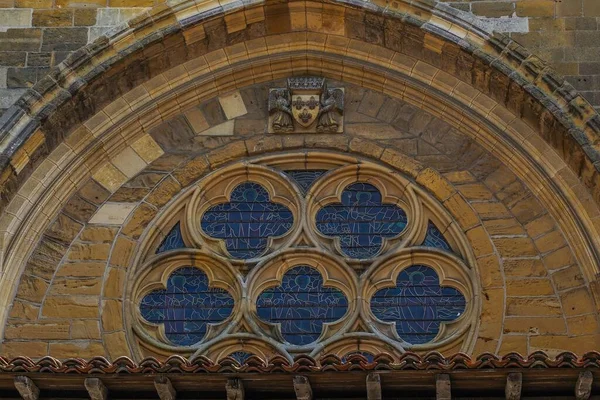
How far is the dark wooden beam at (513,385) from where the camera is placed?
13.8 metres

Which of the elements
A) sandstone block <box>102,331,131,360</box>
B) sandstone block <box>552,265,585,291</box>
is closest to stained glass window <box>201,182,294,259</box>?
sandstone block <box>102,331,131,360</box>

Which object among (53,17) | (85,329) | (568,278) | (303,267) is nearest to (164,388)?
(85,329)

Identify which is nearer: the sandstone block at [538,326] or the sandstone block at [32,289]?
the sandstone block at [538,326]

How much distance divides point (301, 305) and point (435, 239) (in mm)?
1423

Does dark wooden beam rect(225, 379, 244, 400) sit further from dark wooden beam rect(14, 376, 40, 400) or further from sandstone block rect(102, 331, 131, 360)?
sandstone block rect(102, 331, 131, 360)

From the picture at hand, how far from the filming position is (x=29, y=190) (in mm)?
17125

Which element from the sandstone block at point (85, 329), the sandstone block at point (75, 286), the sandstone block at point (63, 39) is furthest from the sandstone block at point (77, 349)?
the sandstone block at point (63, 39)

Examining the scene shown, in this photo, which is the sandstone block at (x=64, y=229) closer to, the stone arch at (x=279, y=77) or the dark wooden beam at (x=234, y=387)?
the stone arch at (x=279, y=77)

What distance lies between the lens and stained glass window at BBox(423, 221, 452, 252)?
17109mm

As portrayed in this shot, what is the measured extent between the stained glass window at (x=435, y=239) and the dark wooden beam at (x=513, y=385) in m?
3.30

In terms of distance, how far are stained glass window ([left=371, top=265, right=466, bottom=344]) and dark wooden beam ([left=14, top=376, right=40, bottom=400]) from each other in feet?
12.3

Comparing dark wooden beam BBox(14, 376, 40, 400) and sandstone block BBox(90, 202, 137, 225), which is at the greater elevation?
sandstone block BBox(90, 202, 137, 225)

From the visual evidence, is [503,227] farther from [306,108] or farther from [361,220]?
[306,108]

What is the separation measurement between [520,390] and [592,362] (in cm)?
58
